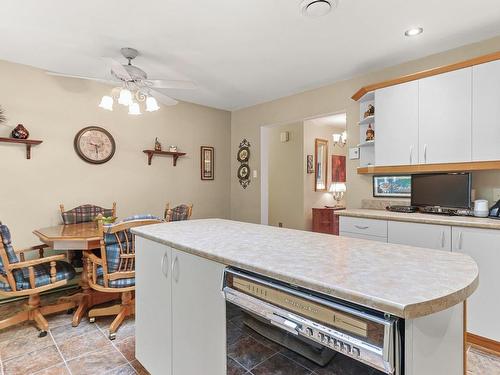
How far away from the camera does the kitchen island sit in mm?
749

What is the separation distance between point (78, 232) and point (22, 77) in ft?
6.01

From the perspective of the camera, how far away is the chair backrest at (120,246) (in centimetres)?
212

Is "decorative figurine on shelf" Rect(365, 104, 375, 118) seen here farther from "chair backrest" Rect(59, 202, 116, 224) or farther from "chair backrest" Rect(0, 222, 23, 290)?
"chair backrest" Rect(0, 222, 23, 290)

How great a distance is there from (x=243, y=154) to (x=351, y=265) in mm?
3871

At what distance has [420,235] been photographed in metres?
2.31

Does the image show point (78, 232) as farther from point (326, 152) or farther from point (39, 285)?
point (326, 152)

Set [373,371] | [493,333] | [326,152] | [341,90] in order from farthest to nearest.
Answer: [326,152]
[341,90]
[493,333]
[373,371]

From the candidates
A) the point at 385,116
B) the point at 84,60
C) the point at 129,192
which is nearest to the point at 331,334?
the point at 385,116

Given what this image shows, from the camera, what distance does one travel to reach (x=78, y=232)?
8.28 ft

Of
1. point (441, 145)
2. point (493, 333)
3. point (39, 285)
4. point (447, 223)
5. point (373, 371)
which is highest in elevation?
point (441, 145)

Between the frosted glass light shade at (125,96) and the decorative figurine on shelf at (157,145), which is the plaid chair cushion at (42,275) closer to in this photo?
the frosted glass light shade at (125,96)

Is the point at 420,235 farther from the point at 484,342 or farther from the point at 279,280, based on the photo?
the point at 279,280

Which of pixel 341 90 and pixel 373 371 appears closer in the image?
pixel 373 371

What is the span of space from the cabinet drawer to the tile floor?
3.42 feet
